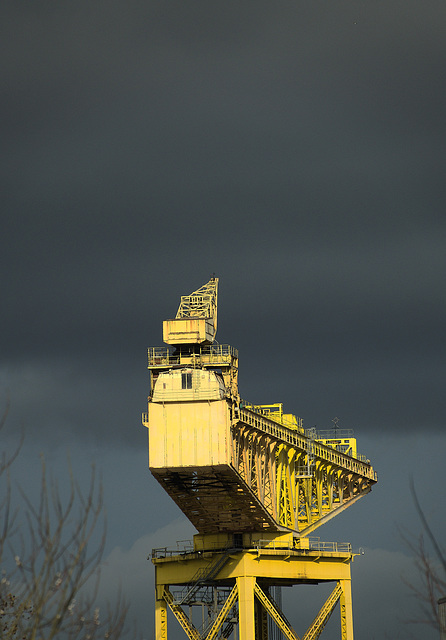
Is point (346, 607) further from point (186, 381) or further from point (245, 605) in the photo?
point (186, 381)

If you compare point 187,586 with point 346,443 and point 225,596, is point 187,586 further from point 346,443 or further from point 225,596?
point 346,443

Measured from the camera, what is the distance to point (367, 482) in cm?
11525

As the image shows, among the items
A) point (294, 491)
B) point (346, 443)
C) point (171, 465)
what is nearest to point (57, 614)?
point (171, 465)

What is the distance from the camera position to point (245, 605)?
95062mm

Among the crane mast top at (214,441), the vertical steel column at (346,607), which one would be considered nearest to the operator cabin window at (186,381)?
the crane mast top at (214,441)

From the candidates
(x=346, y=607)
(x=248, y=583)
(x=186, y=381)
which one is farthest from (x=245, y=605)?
(x=186, y=381)

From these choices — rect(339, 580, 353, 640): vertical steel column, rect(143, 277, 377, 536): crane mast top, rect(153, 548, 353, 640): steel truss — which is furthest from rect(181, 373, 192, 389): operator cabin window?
rect(339, 580, 353, 640): vertical steel column

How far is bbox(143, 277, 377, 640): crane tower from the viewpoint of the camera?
3477 inches

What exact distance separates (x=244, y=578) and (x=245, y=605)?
1915 millimetres

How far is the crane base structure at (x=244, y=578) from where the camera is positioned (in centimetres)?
9562

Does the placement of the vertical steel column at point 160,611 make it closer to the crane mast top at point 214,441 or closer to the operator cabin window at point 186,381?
the crane mast top at point 214,441

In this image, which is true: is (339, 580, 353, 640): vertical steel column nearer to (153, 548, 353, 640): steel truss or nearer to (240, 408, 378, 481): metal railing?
(153, 548, 353, 640): steel truss

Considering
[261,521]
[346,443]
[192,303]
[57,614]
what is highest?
[192,303]

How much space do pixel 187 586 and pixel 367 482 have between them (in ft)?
72.9
